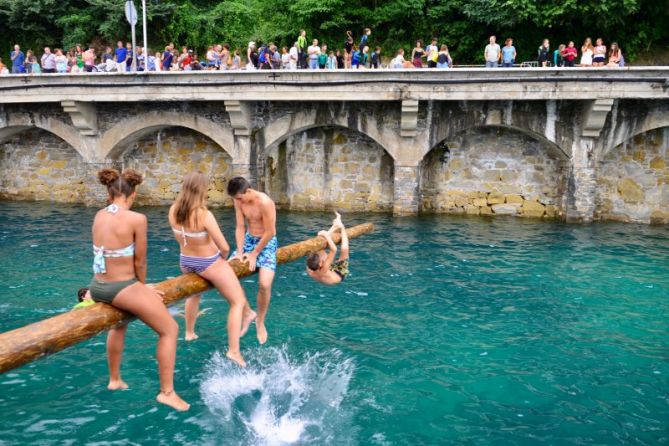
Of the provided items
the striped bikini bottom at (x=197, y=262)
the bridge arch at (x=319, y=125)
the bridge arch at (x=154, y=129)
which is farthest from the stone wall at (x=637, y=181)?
the striped bikini bottom at (x=197, y=262)

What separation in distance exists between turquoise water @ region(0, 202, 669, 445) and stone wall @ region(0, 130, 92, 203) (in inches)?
336

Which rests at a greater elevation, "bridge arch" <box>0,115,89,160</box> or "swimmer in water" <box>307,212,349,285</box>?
"bridge arch" <box>0,115,89,160</box>

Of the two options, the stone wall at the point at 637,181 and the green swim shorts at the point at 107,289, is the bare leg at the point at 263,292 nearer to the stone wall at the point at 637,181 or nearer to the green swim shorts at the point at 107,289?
the green swim shorts at the point at 107,289

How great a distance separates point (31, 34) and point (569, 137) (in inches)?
817

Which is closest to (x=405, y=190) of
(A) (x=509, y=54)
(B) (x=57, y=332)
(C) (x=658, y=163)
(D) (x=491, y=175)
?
(D) (x=491, y=175)

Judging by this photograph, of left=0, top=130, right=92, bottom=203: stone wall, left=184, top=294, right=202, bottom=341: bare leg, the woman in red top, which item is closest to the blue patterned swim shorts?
left=184, top=294, right=202, bottom=341: bare leg

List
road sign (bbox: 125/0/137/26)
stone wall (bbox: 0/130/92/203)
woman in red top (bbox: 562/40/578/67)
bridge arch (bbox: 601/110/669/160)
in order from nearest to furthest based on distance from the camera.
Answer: bridge arch (bbox: 601/110/669/160) → woman in red top (bbox: 562/40/578/67) → road sign (bbox: 125/0/137/26) → stone wall (bbox: 0/130/92/203)

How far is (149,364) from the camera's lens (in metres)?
8.38

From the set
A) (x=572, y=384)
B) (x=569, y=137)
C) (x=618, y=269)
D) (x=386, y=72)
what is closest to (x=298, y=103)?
(x=386, y=72)

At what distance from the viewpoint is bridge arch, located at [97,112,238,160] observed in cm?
1922

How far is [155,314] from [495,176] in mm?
15300

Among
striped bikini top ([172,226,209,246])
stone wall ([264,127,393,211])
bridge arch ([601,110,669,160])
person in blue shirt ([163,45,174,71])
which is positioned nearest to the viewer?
striped bikini top ([172,226,209,246])

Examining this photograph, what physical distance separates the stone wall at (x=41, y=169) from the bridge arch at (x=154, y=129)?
2553mm

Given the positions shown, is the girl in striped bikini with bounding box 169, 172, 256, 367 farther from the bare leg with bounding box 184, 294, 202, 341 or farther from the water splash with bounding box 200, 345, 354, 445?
the bare leg with bounding box 184, 294, 202, 341
